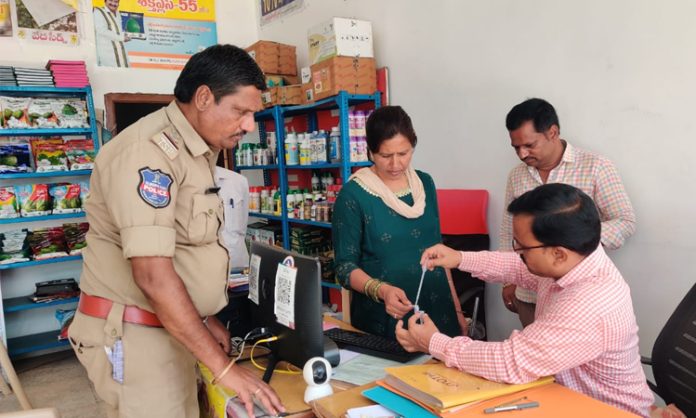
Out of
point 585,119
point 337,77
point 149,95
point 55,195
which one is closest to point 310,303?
point 585,119

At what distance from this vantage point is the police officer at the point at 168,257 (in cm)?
117

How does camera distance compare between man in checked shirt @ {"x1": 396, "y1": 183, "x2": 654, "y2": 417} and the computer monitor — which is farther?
the computer monitor

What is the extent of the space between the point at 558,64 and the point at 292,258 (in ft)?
6.31

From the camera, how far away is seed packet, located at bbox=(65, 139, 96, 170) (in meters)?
4.12

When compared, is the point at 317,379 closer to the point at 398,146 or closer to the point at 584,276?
the point at 584,276

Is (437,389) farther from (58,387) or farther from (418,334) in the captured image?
(58,387)

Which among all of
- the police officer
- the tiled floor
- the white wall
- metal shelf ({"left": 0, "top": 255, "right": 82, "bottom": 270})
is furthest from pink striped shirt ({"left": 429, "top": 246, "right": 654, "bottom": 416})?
metal shelf ({"left": 0, "top": 255, "right": 82, "bottom": 270})

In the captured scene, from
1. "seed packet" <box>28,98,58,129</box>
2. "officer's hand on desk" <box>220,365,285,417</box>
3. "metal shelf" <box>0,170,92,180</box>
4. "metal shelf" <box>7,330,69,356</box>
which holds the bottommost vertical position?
"metal shelf" <box>7,330,69,356</box>

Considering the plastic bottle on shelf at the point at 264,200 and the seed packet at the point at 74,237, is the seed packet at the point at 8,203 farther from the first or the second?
the plastic bottle on shelf at the point at 264,200

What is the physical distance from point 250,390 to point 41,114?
3810 mm

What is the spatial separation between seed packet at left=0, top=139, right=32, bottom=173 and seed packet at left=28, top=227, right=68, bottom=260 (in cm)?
52

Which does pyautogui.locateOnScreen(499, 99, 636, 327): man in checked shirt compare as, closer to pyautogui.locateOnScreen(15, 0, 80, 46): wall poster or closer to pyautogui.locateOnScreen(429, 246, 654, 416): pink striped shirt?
pyautogui.locateOnScreen(429, 246, 654, 416): pink striped shirt

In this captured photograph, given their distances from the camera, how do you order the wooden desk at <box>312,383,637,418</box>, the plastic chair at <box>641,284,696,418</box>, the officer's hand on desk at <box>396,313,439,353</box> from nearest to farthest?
the wooden desk at <box>312,383,637,418</box>
the officer's hand on desk at <box>396,313,439,353</box>
the plastic chair at <box>641,284,696,418</box>

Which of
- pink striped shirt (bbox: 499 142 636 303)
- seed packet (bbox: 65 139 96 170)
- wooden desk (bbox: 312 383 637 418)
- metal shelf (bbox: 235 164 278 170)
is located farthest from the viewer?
metal shelf (bbox: 235 164 278 170)
